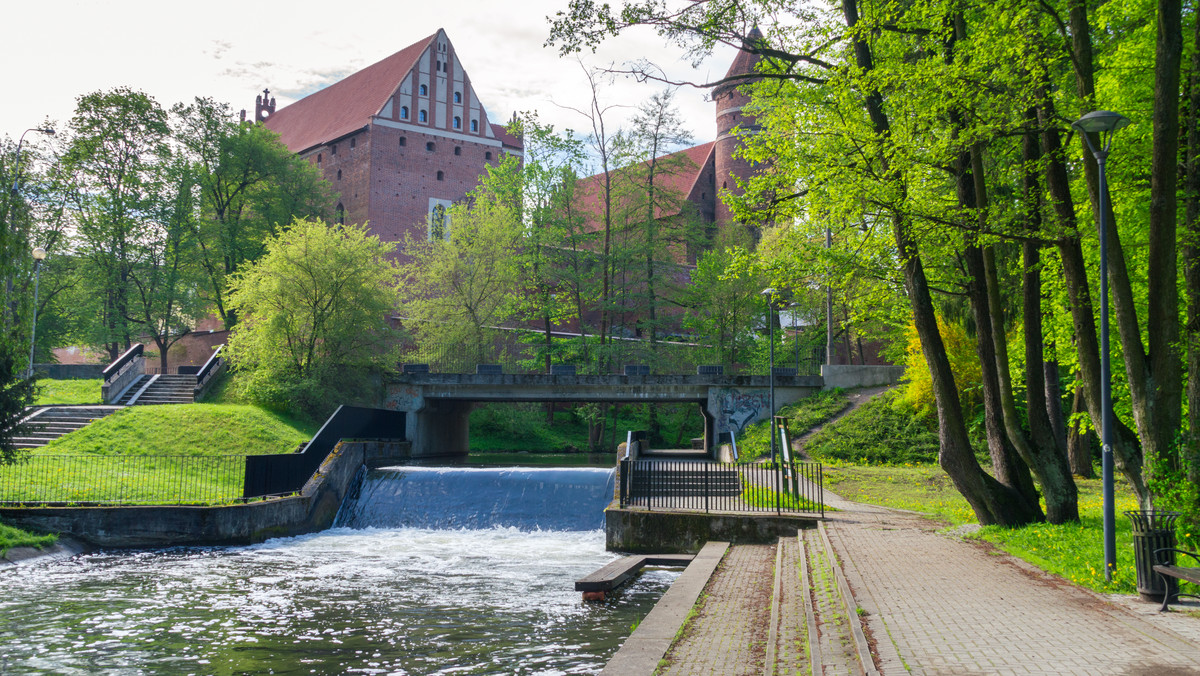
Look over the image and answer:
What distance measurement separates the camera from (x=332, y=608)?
11523 mm

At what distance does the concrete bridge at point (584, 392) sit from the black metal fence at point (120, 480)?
365 inches

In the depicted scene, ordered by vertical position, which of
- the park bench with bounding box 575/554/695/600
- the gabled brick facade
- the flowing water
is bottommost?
the flowing water

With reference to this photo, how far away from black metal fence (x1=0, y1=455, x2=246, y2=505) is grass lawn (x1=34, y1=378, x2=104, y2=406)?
8.62 m

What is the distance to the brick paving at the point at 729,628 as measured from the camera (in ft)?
23.1

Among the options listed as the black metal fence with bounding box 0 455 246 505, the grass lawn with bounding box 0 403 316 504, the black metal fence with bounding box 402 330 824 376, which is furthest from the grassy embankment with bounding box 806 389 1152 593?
the grass lawn with bounding box 0 403 316 504

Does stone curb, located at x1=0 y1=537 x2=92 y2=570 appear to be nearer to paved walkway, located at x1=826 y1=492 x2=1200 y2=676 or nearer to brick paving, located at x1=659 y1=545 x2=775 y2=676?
brick paving, located at x1=659 y1=545 x2=775 y2=676

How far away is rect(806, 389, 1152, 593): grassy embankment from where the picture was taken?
10406mm

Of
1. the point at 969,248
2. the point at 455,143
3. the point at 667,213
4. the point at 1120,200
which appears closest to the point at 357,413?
the point at 969,248

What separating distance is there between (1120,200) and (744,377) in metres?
19.3

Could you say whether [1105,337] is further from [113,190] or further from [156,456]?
[113,190]

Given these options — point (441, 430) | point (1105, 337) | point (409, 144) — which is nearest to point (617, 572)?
point (1105, 337)

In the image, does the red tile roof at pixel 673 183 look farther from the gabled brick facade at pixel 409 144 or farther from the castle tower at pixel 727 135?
the gabled brick facade at pixel 409 144

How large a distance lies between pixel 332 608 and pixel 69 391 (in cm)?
2487

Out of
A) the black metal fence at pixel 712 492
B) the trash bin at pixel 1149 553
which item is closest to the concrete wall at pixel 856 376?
the black metal fence at pixel 712 492
